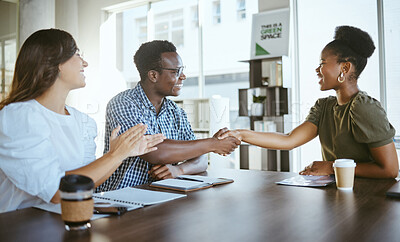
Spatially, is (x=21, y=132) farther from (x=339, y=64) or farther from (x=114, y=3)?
(x=114, y=3)

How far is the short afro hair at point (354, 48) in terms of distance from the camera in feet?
6.85

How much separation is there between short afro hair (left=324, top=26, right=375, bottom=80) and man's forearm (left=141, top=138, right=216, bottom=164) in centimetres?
94

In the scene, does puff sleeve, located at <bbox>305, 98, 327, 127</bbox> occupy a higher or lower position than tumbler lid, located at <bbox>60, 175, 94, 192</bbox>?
higher

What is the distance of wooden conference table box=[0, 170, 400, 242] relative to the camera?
38.2 inches

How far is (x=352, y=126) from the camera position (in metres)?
1.92

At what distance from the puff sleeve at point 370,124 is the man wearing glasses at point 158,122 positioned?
79cm

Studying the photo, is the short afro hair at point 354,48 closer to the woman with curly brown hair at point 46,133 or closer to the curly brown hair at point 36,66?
the woman with curly brown hair at point 46,133

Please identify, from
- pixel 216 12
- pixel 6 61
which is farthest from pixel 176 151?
pixel 6 61

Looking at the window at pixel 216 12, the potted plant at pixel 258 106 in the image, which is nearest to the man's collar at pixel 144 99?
the potted plant at pixel 258 106

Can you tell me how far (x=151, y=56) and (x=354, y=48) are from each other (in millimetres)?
1284

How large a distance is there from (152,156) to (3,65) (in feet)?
19.2

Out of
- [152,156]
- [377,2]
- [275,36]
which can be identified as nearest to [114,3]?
[275,36]

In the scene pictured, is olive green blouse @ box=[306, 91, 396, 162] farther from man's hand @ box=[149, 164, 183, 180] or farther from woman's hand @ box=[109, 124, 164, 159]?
woman's hand @ box=[109, 124, 164, 159]

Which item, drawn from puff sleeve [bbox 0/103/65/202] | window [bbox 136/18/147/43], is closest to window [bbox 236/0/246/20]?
window [bbox 136/18/147/43]
